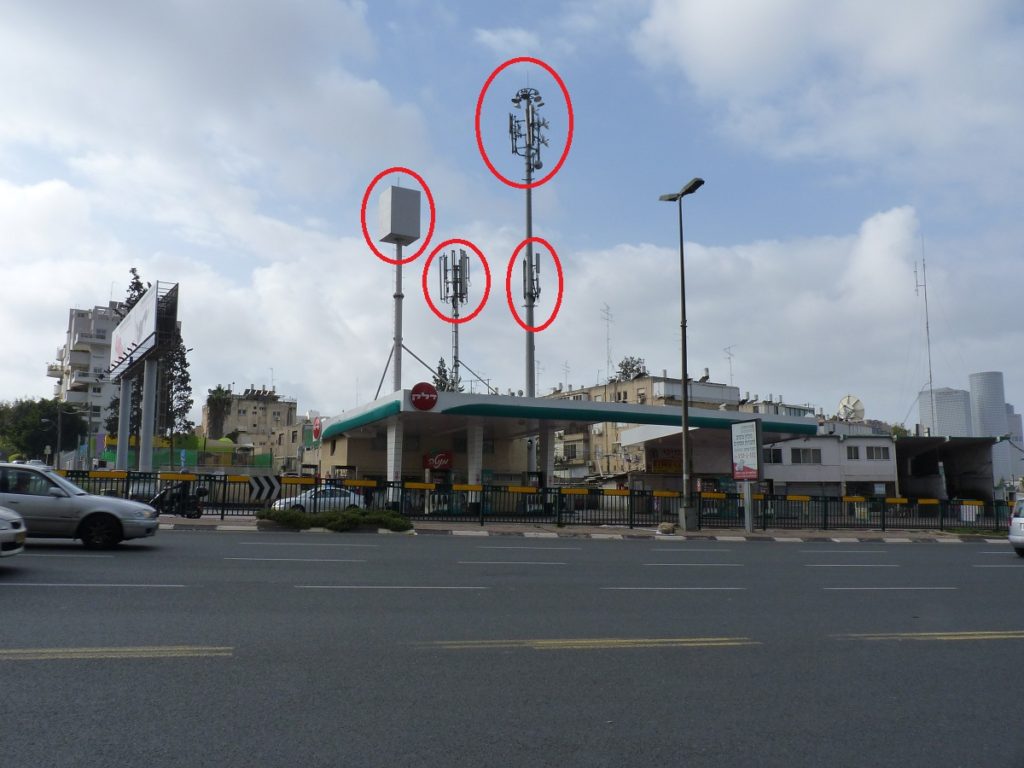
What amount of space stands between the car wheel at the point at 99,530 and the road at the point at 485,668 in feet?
4.40

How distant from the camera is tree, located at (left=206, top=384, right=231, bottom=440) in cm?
9019

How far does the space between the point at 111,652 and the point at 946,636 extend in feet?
29.0

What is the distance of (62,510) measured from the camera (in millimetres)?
14938

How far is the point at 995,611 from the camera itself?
1176cm

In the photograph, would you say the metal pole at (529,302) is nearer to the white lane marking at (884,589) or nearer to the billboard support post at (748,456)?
the billboard support post at (748,456)

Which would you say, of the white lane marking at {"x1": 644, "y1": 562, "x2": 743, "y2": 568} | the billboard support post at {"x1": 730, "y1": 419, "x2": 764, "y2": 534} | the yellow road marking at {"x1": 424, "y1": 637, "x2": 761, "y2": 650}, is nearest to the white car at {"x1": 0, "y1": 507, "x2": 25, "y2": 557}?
the yellow road marking at {"x1": 424, "y1": 637, "x2": 761, "y2": 650}

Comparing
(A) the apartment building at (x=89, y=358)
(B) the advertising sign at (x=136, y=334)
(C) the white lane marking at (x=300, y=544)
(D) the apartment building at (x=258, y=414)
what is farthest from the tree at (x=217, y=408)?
(C) the white lane marking at (x=300, y=544)

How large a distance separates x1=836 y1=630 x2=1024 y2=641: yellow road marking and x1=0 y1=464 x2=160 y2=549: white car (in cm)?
1242

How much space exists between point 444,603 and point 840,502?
25166mm

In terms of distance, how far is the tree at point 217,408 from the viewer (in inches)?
3551

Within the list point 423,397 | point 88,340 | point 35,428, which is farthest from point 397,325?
point 88,340

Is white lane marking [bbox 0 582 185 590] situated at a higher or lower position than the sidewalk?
higher

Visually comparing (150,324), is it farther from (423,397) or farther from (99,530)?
(99,530)

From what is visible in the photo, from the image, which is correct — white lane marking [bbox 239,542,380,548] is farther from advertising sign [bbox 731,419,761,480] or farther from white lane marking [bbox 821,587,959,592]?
advertising sign [bbox 731,419,761,480]
